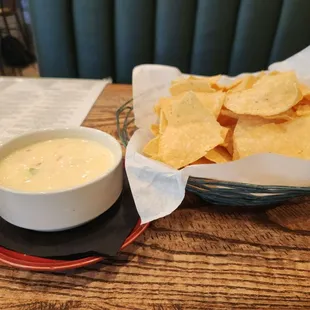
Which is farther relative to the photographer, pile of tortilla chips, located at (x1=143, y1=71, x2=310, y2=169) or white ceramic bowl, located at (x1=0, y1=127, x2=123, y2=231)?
pile of tortilla chips, located at (x1=143, y1=71, x2=310, y2=169)

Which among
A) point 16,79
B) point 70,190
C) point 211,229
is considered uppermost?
point 70,190

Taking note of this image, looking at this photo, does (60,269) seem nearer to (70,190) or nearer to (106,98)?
(70,190)

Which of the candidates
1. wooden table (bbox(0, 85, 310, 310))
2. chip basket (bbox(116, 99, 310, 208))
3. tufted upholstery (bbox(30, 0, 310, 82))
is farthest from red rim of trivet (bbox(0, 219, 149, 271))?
tufted upholstery (bbox(30, 0, 310, 82))

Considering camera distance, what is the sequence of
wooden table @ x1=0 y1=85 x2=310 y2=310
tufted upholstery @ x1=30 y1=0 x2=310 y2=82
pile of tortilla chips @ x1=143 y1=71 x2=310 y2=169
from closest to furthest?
wooden table @ x1=0 y1=85 x2=310 y2=310
pile of tortilla chips @ x1=143 y1=71 x2=310 y2=169
tufted upholstery @ x1=30 y1=0 x2=310 y2=82

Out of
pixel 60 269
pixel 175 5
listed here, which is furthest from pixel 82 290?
pixel 175 5

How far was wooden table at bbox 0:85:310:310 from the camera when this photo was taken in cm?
44

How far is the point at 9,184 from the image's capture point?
50cm

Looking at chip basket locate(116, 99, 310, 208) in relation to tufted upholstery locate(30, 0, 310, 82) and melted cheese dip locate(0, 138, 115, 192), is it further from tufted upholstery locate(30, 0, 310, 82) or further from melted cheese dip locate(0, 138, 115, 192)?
tufted upholstery locate(30, 0, 310, 82)

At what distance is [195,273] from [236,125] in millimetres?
277

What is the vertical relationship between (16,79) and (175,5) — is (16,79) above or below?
below

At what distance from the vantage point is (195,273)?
0.48 meters

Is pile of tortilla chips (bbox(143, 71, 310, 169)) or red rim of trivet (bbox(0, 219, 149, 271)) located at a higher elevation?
pile of tortilla chips (bbox(143, 71, 310, 169))

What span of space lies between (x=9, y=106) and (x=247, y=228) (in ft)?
2.54

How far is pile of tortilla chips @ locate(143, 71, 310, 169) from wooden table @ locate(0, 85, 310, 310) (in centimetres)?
11
